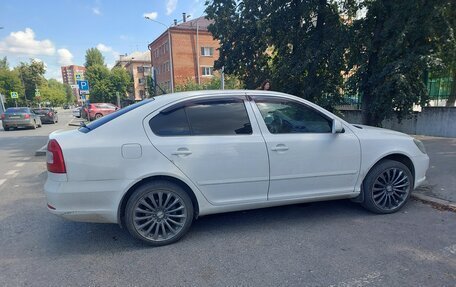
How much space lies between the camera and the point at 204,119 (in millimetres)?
3529

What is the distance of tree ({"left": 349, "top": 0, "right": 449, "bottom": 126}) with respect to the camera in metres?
6.76

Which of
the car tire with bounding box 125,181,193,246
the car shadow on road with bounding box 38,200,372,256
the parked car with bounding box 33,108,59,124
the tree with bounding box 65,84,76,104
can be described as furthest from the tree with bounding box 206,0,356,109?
the tree with bounding box 65,84,76,104

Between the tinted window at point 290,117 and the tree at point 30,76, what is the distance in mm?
78800

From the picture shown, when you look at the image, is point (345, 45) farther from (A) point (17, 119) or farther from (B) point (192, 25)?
(B) point (192, 25)

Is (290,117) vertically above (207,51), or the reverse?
(207,51)

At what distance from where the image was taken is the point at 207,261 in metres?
3.07

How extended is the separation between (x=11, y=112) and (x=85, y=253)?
1991 cm

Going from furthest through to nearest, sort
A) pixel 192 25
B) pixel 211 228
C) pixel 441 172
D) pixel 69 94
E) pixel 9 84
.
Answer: pixel 69 94, pixel 9 84, pixel 192 25, pixel 441 172, pixel 211 228

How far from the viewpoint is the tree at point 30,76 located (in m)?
67.9

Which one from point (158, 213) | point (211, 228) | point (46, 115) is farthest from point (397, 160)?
point (46, 115)

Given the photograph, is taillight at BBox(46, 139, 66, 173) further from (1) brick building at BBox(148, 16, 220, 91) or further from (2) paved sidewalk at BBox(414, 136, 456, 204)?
(1) brick building at BBox(148, 16, 220, 91)

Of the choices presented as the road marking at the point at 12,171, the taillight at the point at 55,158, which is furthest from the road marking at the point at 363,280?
the road marking at the point at 12,171

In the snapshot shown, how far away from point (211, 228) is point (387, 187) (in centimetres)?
242

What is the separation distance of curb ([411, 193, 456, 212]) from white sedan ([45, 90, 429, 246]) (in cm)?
73
